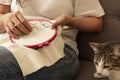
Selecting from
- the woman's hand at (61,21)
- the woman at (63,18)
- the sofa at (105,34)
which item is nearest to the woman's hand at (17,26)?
the woman at (63,18)

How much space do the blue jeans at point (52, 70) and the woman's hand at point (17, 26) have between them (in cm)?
13

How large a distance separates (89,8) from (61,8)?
13cm

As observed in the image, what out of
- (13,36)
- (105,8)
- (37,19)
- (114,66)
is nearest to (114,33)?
(105,8)

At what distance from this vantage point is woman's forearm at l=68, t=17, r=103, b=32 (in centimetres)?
133

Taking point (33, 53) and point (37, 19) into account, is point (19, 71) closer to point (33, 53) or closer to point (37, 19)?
point (33, 53)

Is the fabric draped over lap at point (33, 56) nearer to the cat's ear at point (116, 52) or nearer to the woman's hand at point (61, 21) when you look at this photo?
the woman's hand at point (61, 21)

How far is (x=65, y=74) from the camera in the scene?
1.24 meters

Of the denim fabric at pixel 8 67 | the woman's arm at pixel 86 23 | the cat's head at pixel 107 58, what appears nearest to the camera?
the denim fabric at pixel 8 67

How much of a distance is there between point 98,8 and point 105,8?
0.19 feet

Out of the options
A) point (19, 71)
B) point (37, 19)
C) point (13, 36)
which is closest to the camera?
point (19, 71)

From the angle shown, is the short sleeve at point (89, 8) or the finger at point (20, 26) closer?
the finger at point (20, 26)

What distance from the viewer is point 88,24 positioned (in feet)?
4.42

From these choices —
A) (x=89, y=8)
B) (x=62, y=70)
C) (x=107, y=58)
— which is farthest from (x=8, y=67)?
(x=89, y=8)

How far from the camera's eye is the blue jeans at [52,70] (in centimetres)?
107
